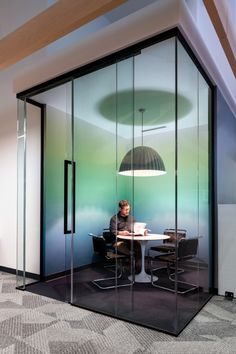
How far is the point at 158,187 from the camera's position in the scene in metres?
6.05

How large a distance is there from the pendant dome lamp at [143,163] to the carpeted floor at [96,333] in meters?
2.41

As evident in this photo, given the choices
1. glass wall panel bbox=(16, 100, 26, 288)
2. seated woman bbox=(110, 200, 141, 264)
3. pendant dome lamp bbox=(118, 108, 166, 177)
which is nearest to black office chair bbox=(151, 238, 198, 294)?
seated woman bbox=(110, 200, 141, 264)

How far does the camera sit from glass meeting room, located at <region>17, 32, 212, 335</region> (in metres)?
4.09

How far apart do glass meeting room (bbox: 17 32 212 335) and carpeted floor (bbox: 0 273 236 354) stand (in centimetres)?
20

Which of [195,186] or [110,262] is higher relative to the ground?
[195,186]

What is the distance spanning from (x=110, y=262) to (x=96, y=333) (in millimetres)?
2262

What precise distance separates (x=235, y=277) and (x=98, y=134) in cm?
393

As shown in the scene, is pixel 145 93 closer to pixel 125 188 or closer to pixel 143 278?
pixel 125 188

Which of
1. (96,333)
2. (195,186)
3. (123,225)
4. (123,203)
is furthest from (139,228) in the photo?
(96,333)

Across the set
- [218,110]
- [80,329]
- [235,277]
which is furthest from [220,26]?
[80,329]

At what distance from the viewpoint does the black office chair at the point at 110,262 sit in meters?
4.59

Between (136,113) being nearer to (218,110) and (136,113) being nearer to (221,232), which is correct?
(218,110)

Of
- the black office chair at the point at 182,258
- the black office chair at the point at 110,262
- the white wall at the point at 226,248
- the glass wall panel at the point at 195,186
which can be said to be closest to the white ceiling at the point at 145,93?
the glass wall panel at the point at 195,186

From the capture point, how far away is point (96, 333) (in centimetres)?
311
